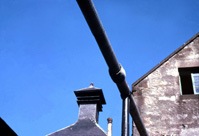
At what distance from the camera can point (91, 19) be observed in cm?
286

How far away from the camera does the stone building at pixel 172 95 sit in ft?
21.8

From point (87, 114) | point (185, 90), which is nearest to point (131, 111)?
point (185, 90)

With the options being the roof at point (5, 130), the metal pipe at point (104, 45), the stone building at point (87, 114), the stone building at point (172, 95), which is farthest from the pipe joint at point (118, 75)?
the stone building at point (87, 114)

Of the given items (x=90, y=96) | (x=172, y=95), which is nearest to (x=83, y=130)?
(x=90, y=96)

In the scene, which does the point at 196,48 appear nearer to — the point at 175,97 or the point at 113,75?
the point at 175,97

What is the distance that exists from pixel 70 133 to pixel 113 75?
895cm

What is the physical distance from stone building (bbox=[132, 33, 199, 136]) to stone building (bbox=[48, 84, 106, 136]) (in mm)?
4335

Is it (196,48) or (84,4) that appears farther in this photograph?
(196,48)

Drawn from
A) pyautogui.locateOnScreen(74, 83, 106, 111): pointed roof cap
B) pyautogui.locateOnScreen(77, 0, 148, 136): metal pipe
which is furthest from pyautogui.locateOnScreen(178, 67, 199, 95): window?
pyautogui.locateOnScreen(74, 83, 106, 111): pointed roof cap

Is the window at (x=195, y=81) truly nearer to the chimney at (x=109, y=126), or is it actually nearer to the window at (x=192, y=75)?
the window at (x=192, y=75)

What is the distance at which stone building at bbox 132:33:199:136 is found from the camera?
6656 mm

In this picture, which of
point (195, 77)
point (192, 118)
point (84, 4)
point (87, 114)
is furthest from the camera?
point (87, 114)

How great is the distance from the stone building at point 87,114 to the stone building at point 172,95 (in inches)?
171

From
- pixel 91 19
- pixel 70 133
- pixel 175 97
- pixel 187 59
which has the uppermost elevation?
pixel 91 19
